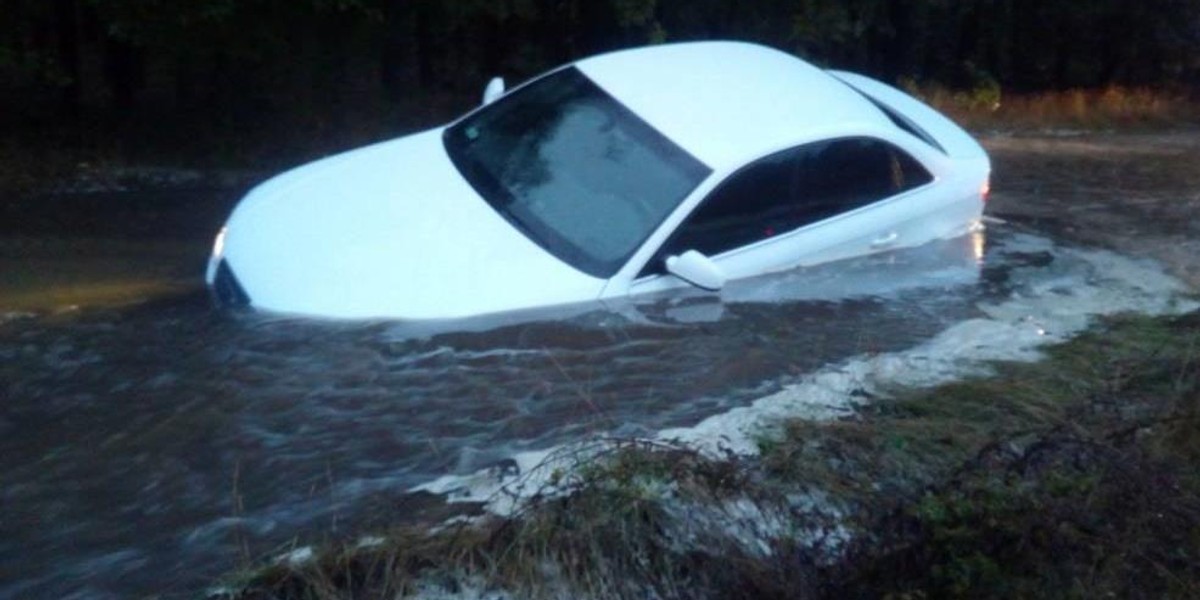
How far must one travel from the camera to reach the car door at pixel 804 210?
8.06m

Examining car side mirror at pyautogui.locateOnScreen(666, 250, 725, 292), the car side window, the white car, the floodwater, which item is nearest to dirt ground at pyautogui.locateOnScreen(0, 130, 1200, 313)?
the floodwater

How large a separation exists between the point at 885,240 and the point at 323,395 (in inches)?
132

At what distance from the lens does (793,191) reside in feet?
27.7

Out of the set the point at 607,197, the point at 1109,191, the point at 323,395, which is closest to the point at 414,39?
the point at 1109,191

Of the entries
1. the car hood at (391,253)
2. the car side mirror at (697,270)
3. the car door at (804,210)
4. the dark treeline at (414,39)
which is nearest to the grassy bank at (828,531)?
the car side mirror at (697,270)

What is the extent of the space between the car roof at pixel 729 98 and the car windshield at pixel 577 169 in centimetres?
10

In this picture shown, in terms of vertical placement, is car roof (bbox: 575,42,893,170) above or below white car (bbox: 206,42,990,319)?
above

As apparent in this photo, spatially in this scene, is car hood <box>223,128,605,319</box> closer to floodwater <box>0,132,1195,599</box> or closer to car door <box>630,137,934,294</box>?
floodwater <box>0,132,1195,599</box>

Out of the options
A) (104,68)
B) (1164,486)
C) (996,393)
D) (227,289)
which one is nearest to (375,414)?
(227,289)

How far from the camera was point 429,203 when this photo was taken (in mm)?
8062

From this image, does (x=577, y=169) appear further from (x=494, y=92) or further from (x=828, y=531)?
(x=828, y=531)

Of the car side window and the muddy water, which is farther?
the car side window

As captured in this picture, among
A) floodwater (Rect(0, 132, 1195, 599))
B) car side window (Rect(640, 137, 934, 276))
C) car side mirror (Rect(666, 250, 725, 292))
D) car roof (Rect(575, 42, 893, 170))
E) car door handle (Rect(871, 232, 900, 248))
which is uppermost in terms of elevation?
car roof (Rect(575, 42, 893, 170))

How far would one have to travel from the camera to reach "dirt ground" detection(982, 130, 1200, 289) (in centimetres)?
1029
